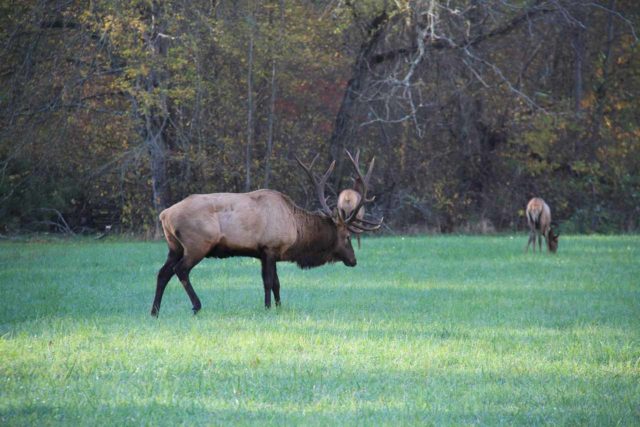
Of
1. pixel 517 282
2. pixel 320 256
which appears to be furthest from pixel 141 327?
pixel 517 282

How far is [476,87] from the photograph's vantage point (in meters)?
32.8

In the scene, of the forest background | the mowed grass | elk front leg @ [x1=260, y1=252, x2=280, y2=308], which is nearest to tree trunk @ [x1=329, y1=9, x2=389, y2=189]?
the forest background

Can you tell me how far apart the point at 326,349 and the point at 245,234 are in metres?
3.17

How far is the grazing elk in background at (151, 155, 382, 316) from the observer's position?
12008 millimetres

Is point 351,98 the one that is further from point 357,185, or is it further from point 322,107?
point 357,185

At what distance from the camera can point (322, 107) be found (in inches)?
1273

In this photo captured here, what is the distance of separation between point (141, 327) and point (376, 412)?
4422mm

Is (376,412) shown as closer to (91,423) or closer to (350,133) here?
(91,423)

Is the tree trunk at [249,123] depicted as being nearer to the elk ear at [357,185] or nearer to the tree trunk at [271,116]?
the tree trunk at [271,116]

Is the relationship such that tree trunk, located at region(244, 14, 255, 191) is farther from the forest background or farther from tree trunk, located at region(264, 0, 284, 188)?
tree trunk, located at region(264, 0, 284, 188)

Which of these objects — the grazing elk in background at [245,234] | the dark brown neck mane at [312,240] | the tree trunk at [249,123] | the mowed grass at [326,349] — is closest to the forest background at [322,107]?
the tree trunk at [249,123]

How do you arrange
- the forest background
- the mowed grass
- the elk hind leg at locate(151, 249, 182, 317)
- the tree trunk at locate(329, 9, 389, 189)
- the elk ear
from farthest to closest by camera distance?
the tree trunk at locate(329, 9, 389, 189)
the forest background
the elk ear
the elk hind leg at locate(151, 249, 182, 317)
the mowed grass

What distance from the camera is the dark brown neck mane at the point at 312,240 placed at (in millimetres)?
13250

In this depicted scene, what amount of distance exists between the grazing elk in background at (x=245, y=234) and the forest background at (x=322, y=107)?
43.0 feet
